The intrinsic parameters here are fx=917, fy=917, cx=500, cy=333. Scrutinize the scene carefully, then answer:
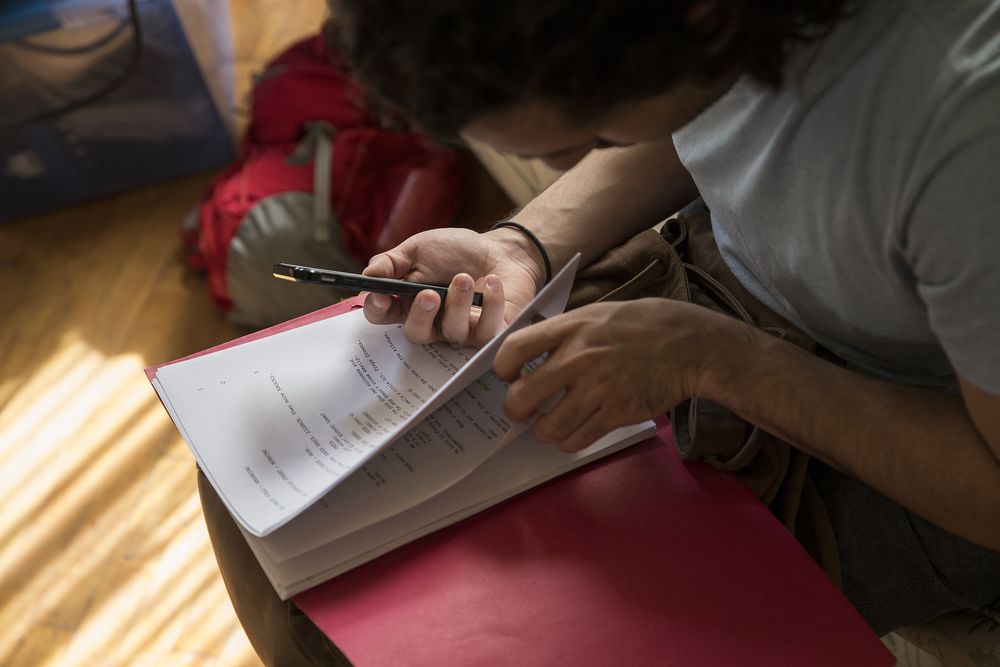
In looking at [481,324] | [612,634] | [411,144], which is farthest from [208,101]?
[612,634]

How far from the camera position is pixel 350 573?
0.74m

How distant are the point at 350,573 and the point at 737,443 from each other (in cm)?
35

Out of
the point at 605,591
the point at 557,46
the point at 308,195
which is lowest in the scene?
the point at 308,195

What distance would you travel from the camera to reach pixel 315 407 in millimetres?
833

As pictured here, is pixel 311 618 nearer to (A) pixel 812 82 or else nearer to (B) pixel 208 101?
(A) pixel 812 82

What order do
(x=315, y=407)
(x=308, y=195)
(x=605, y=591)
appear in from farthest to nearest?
(x=308, y=195) < (x=315, y=407) < (x=605, y=591)

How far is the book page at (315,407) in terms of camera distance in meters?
0.74

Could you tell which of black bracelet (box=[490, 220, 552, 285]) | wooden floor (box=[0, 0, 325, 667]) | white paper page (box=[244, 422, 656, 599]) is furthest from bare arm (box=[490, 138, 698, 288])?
wooden floor (box=[0, 0, 325, 667])

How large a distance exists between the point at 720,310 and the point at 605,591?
33 centimetres

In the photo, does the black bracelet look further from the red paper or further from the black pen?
the red paper

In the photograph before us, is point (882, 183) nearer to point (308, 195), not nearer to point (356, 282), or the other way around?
point (356, 282)

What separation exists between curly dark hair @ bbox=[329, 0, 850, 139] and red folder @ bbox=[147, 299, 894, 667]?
1.11 ft

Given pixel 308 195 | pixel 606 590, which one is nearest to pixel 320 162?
pixel 308 195

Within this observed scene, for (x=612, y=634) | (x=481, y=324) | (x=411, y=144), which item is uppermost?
(x=481, y=324)
